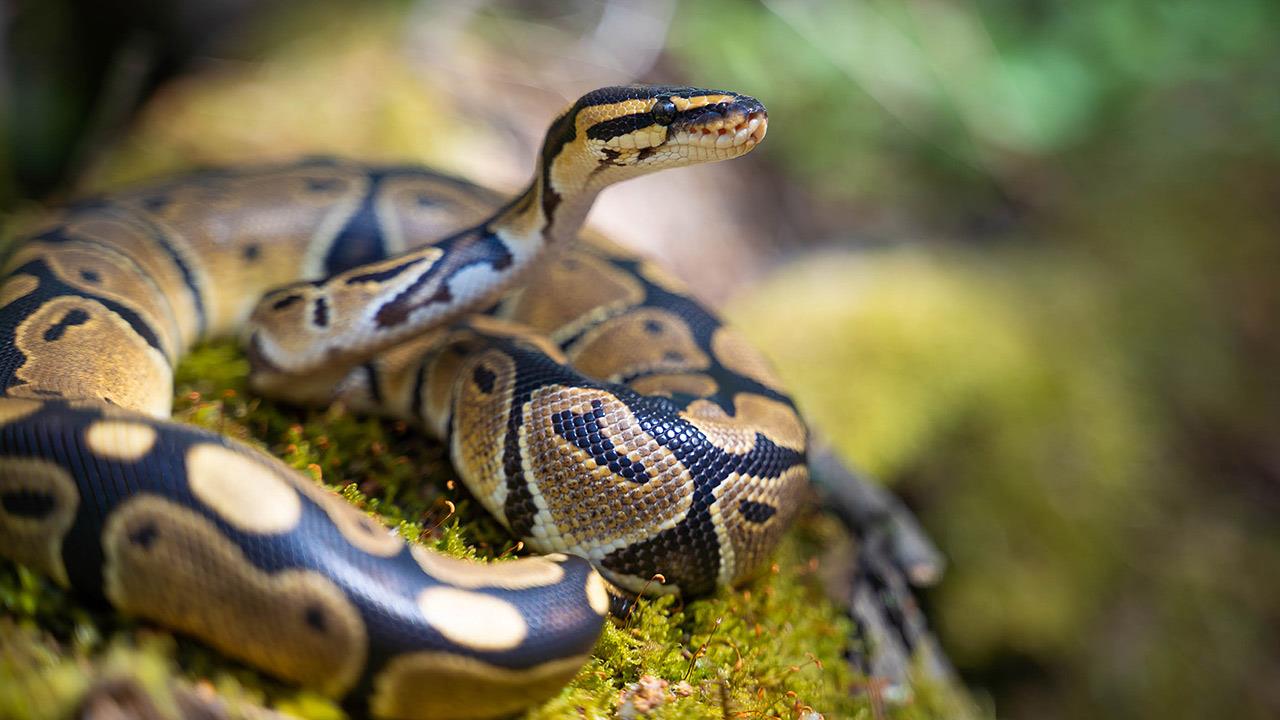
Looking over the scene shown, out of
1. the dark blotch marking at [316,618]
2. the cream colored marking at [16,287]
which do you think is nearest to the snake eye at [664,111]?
the dark blotch marking at [316,618]

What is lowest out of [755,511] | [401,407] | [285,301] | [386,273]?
[401,407]

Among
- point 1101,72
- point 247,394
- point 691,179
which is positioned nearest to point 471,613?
point 247,394

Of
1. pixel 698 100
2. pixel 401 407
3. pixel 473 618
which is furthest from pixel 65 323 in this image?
pixel 698 100

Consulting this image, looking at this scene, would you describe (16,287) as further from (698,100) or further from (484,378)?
(698,100)

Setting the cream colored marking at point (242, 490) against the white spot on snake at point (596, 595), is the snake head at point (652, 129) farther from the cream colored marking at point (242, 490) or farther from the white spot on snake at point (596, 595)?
the cream colored marking at point (242, 490)

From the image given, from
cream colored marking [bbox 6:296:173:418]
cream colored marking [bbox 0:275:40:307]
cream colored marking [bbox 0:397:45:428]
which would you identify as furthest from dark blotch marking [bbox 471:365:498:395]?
cream colored marking [bbox 0:275:40:307]

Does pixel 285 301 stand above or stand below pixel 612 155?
below
